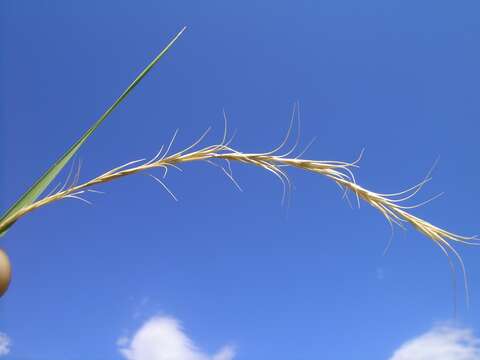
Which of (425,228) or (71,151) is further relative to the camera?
(425,228)

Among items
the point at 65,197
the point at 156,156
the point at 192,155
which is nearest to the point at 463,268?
the point at 192,155

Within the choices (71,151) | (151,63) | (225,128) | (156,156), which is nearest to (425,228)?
(225,128)

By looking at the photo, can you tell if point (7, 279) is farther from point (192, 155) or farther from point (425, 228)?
point (425, 228)

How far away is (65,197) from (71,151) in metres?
0.24

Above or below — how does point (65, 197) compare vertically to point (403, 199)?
below

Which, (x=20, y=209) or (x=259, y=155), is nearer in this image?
(x=20, y=209)

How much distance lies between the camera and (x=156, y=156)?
1915 millimetres

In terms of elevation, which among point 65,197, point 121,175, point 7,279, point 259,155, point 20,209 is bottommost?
point 7,279

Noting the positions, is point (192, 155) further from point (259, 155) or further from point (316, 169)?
point (316, 169)

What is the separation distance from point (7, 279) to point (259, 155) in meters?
1.09

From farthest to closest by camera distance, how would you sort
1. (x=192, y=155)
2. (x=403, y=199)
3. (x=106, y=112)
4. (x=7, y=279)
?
(x=403, y=199)
(x=192, y=155)
(x=7, y=279)
(x=106, y=112)

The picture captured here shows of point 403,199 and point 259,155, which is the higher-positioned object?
point 403,199

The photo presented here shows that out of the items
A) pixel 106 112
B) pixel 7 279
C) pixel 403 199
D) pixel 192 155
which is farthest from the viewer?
pixel 403 199

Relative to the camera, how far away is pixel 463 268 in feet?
5.40
